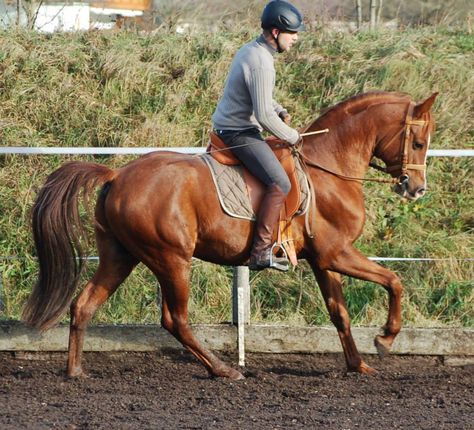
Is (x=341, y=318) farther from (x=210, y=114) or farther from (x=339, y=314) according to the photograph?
(x=210, y=114)

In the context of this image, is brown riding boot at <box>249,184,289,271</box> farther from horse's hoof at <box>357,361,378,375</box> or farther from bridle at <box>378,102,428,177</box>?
horse's hoof at <box>357,361,378,375</box>

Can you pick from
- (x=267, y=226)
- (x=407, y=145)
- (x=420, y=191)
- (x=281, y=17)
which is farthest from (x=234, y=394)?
(x=281, y=17)

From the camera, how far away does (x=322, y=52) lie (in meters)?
12.4

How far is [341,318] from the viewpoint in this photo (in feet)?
24.6

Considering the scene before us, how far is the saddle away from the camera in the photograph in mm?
7152

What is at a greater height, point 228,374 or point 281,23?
point 281,23

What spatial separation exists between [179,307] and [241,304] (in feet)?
2.97

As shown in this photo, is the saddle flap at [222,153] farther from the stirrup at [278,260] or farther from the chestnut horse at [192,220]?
the stirrup at [278,260]

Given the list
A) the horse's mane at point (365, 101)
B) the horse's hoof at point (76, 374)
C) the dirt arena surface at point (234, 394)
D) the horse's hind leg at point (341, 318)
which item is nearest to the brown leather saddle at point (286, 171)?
the horse's mane at point (365, 101)

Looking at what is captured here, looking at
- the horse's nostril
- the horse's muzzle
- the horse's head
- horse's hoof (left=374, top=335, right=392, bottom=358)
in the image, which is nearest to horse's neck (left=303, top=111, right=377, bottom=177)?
the horse's head

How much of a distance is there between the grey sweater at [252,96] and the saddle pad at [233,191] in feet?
0.94

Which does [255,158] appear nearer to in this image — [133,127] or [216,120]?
[216,120]

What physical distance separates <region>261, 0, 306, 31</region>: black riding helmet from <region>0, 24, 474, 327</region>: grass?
9.38 ft

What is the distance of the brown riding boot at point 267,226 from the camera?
7.03 m
